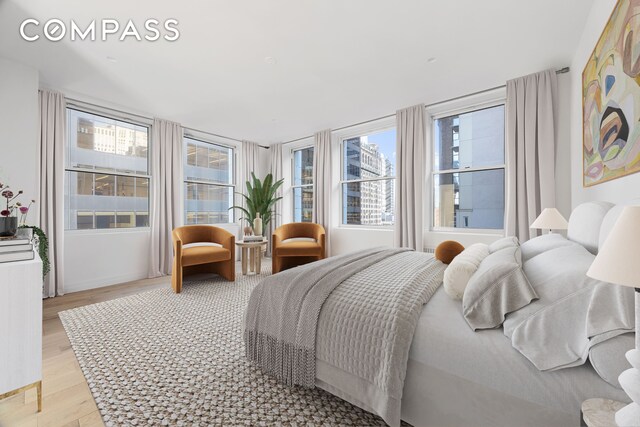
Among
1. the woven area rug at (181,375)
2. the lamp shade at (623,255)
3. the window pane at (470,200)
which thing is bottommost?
the woven area rug at (181,375)

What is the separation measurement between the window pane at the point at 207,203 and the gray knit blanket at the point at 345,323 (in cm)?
386

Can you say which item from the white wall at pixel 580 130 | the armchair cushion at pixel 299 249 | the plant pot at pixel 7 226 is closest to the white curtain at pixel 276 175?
the armchair cushion at pixel 299 249

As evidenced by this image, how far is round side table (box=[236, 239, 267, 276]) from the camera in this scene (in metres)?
4.19

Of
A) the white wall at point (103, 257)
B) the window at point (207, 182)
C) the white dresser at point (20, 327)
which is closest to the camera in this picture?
the white dresser at point (20, 327)

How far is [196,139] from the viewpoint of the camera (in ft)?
16.5

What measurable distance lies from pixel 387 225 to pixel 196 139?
151 inches

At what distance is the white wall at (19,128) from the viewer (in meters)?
2.71

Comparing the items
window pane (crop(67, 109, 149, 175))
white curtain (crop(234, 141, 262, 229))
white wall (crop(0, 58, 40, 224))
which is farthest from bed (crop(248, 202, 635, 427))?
white curtain (crop(234, 141, 262, 229))

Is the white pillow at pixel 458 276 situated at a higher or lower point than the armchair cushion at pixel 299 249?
higher

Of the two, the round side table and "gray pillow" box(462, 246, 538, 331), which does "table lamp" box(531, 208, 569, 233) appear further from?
the round side table

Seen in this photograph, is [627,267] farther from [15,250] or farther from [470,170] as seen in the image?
[470,170]

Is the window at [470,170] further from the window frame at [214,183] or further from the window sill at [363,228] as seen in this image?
the window frame at [214,183]

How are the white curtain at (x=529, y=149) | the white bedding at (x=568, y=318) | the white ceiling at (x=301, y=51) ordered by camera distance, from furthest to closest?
the white curtain at (x=529, y=149) < the white ceiling at (x=301, y=51) < the white bedding at (x=568, y=318)

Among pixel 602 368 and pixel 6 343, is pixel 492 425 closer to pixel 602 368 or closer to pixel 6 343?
pixel 602 368
